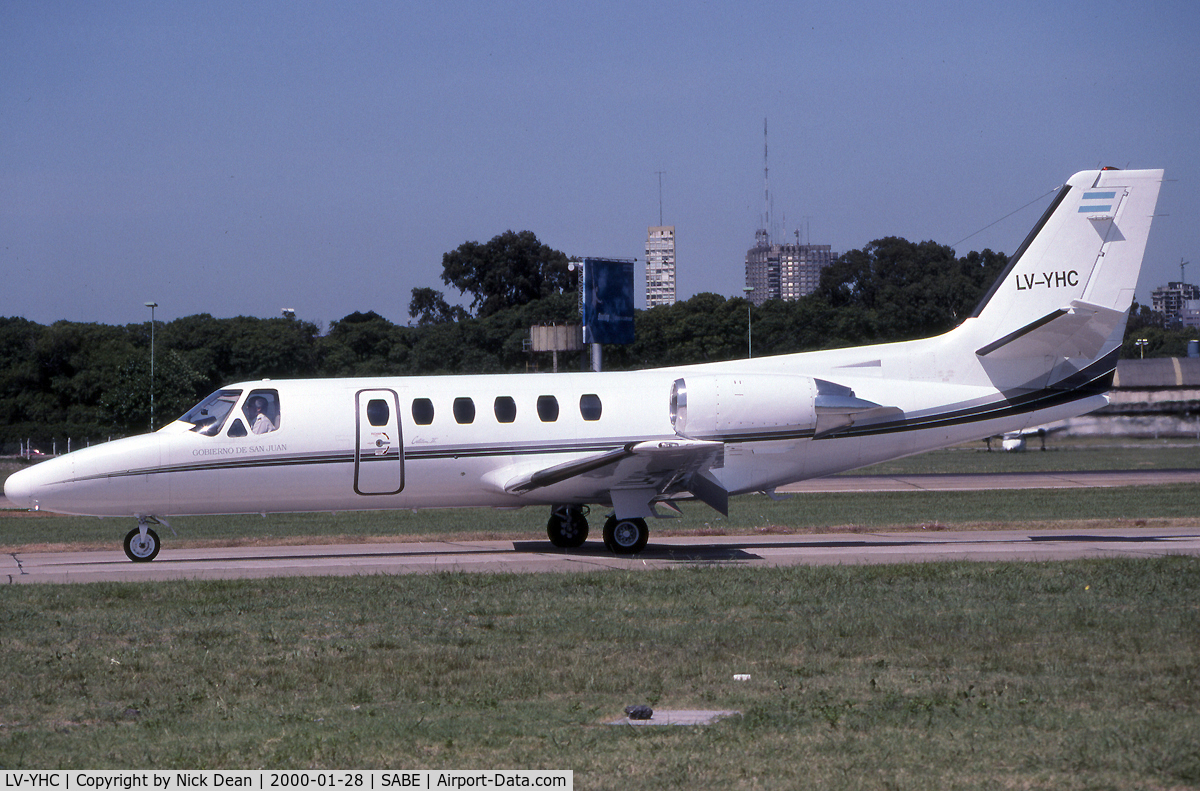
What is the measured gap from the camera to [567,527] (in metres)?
20.4

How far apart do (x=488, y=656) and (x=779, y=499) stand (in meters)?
28.8

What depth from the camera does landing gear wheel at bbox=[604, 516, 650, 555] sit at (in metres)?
19.1

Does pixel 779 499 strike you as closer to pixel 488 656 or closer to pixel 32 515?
pixel 32 515

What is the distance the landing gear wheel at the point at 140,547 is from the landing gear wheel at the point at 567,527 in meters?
6.65

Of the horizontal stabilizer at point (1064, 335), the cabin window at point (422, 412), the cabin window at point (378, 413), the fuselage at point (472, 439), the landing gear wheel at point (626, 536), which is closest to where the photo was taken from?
the fuselage at point (472, 439)

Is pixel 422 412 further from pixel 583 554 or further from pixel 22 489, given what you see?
pixel 22 489

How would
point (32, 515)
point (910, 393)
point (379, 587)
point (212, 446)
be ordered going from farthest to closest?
point (32, 515), point (910, 393), point (212, 446), point (379, 587)

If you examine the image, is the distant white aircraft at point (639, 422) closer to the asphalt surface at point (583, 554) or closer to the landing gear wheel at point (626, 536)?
the landing gear wheel at point (626, 536)

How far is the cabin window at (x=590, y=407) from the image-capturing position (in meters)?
19.3

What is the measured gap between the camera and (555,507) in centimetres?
2036

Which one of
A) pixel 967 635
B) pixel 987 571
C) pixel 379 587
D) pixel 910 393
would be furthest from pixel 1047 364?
pixel 379 587

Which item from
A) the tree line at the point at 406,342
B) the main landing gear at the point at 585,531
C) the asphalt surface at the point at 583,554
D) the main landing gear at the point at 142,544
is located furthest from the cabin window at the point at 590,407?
the tree line at the point at 406,342

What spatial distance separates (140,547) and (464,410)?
5706 millimetres

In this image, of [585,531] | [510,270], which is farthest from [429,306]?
[585,531]
